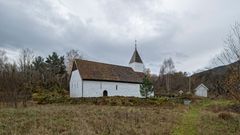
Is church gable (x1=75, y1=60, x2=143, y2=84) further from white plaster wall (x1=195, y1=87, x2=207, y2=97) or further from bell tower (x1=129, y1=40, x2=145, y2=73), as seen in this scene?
white plaster wall (x1=195, y1=87, x2=207, y2=97)

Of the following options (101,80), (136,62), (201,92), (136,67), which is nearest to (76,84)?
(101,80)

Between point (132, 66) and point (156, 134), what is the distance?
43.7 metres

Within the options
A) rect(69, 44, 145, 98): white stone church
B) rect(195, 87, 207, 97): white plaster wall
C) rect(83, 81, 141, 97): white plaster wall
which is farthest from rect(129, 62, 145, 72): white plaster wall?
rect(195, 87, 207, 97): white plaster wall

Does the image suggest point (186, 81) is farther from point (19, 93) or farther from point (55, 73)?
point (19, 93)

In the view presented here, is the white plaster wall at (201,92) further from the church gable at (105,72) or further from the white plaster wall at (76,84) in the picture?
the white plaster wall at (76,84)

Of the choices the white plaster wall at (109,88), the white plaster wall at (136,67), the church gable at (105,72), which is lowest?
the white plaster wall at (109,88)

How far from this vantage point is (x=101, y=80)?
3991cm

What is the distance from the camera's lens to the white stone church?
3819cm

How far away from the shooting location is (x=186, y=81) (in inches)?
3049

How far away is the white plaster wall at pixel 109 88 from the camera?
38153 millimetres

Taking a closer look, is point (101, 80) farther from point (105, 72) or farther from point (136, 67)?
point (136, 67)

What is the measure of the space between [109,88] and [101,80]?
8.18 feet

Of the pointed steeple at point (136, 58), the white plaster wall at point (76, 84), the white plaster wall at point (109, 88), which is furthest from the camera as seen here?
the pointed steeple at point (136, 58)

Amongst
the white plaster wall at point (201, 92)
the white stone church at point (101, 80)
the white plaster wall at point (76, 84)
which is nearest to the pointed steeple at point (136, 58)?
the white stone church at point (101, 80)
